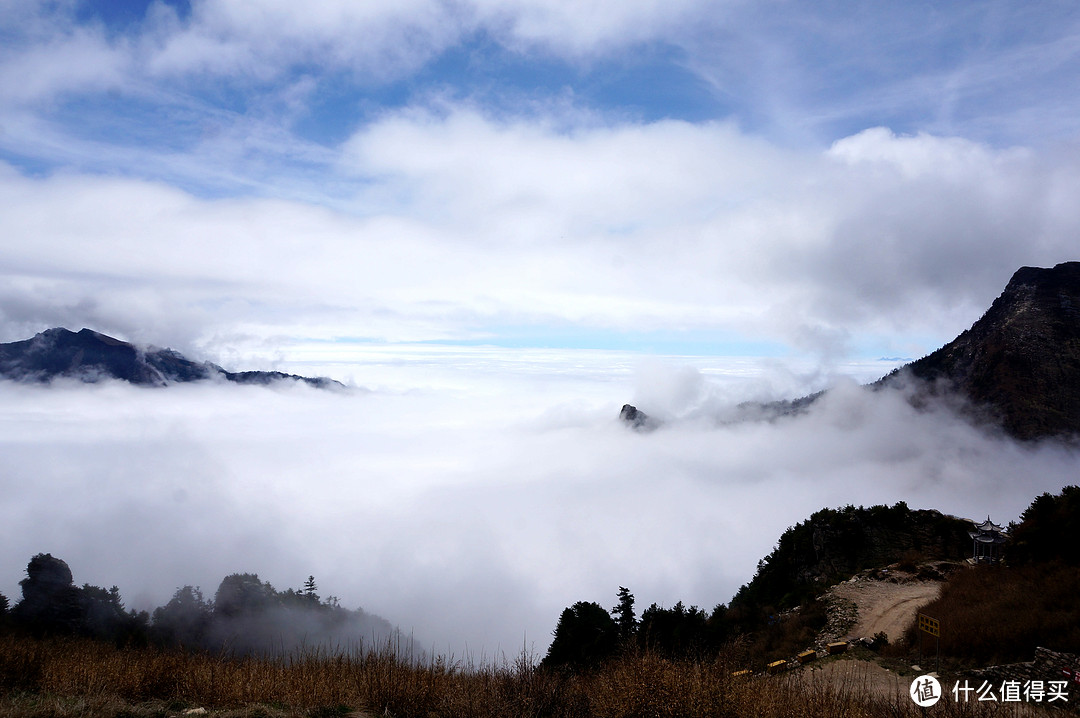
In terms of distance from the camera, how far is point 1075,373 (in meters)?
89.6

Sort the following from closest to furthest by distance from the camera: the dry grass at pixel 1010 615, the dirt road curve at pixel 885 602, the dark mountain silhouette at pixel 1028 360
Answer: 1. the dry grass at pixel 1010 615
2. the dirt road curve at pixel 885 602
3. the dark mountain silhouette at pixel 1028 360

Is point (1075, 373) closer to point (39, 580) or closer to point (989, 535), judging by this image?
point (989, 535)

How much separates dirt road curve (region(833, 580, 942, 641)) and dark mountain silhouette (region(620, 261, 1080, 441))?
97445 millimetres

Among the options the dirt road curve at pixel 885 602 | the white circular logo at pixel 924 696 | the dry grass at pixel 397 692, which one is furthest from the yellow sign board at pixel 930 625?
the dirt road curve at pixel 885 602

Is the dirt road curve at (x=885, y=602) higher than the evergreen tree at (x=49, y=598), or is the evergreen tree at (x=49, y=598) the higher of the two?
the dirt road curve at (x=885, y=602)

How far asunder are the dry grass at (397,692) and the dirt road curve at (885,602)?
12.5 meters

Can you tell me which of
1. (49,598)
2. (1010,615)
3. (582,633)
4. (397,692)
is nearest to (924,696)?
(1010,615)

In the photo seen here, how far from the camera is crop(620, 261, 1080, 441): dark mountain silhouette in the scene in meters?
90.2

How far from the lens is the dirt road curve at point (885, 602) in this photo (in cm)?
1822

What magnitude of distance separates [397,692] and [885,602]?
21122mm

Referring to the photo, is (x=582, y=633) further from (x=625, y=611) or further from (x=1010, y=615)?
(x=1010, y=615)

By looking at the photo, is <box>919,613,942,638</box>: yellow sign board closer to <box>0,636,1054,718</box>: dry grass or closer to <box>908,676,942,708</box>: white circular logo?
<box>908,676,942,708</box>: white circular logo

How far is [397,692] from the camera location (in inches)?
311

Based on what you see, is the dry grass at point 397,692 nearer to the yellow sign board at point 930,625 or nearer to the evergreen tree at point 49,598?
the yellow sign board at point 930,625
